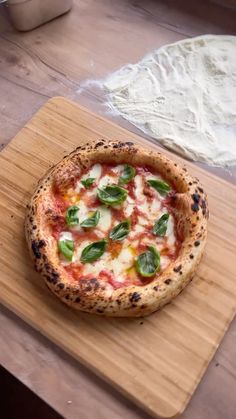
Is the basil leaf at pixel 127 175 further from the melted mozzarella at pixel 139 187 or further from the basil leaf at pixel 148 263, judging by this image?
the basil leaf at pixel 148 263

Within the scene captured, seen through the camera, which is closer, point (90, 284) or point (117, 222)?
point (90, 284)

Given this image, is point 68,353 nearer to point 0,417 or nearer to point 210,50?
point 0,417

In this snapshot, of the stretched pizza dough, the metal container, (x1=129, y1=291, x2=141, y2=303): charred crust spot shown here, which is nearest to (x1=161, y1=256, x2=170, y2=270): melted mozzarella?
(x1=129, y1=291, x2=141, y2=303): charred crust spot

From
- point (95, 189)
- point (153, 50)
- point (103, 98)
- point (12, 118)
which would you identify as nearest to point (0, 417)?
point (95, 189)

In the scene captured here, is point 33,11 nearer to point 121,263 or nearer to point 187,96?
point 187,96

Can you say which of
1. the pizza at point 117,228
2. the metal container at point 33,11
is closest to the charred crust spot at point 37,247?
the pizza at point 117,228

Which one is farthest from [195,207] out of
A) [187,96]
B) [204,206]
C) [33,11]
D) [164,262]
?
[33,11]

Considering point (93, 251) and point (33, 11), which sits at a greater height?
point (33, 11)
